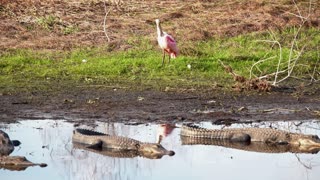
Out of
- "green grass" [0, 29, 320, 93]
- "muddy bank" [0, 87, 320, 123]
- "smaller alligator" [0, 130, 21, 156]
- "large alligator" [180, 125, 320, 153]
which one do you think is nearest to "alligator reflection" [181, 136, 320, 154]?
"large alligator" [180, 125, 320, 153]

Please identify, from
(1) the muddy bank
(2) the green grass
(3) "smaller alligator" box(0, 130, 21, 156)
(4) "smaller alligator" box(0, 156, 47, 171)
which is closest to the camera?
(4) "smaller alligator" box(0, 156, 47, 171)

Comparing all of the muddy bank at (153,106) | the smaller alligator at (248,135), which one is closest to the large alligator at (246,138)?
the smaller alligator at (248,135)

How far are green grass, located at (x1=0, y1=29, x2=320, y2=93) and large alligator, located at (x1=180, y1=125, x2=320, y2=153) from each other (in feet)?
9.47

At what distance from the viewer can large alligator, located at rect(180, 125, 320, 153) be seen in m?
12.1

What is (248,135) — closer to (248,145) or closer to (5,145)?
(248,145)

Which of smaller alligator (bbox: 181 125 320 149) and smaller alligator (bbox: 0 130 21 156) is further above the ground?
smaller alligator (bbox: 181 125 320 149)

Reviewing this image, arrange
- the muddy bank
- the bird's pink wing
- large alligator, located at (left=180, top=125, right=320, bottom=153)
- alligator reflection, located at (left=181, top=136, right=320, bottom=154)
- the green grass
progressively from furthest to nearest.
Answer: the bird's pink wing < the green grass < the muddy bank < large alligator, located at (left=180, top=125, right=320, bottom=153) < alligator reflection, located at (left=181, top=136, right=320, bottom=154)

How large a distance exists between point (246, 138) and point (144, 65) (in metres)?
4.25

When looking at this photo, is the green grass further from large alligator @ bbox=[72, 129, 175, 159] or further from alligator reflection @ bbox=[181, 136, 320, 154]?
large alligator @ bbox=[72, 129, 175, 159]

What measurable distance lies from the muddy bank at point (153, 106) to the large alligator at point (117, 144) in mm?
1297

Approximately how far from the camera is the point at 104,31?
704 inches

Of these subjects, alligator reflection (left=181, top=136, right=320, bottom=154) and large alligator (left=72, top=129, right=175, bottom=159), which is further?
alligator reflection (left=181, top=136, right=320, bottom=154)

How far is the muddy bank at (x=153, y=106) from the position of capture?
13.3m

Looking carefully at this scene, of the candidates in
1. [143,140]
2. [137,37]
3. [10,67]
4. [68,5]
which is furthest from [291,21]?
[143,140]
